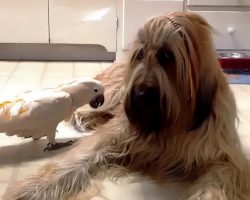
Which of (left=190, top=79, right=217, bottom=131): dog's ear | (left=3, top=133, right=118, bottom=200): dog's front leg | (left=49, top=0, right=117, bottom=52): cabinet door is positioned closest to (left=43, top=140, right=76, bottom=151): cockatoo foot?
(left=3, top=133, right=118, bottom=200): dog's front leg

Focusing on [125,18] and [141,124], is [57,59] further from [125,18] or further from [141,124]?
[141,124]

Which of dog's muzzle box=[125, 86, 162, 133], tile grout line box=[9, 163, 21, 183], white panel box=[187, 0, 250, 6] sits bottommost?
tile grout line box=[9, 163, 21, 183]

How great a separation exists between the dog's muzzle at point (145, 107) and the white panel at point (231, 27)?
78.2 inches

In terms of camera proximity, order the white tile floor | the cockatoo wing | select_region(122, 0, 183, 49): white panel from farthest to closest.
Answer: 1. select_region(122, 0, 183, 49): white panel
2. the cockatoo wing
3. the white tile floor

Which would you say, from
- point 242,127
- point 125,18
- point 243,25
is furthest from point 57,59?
point 242,127

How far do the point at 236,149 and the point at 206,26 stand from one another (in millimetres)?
402

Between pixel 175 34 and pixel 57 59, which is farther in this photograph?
pixel 57 59

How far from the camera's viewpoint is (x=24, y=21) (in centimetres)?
339

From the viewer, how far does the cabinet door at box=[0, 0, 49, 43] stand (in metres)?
3.35

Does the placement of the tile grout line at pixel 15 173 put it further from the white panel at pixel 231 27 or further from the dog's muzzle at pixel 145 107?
the white panel at pixel 231 27

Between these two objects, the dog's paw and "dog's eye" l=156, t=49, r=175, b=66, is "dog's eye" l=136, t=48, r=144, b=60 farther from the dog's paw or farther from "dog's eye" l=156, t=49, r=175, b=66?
the dog's paw

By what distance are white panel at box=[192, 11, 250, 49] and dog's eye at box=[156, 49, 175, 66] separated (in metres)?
1.99

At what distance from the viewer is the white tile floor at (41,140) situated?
4.77 ft

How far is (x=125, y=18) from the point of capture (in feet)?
10.8
